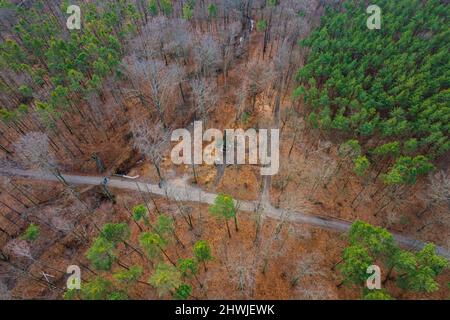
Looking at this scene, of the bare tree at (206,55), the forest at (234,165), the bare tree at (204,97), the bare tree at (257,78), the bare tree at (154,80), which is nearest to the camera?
the forest at (234,165)

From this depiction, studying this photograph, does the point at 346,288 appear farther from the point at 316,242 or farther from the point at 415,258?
the point at 415,258

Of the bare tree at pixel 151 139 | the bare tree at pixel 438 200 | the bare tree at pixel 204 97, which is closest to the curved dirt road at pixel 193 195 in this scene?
the bare tree at pixel 151 139

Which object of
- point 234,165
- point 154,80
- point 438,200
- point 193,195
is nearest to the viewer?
point 438,200

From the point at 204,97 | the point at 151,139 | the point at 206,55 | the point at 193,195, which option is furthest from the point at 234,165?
the point at 206,55

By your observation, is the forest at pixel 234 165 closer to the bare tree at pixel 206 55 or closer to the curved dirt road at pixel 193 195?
the curved dirt road at pixel 193 195

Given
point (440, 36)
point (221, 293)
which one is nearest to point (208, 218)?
point (221, 293)

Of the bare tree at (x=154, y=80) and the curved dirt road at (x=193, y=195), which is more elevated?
the bare tree at (x=154, y=80)

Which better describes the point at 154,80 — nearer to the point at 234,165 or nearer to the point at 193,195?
the point at 234,165
